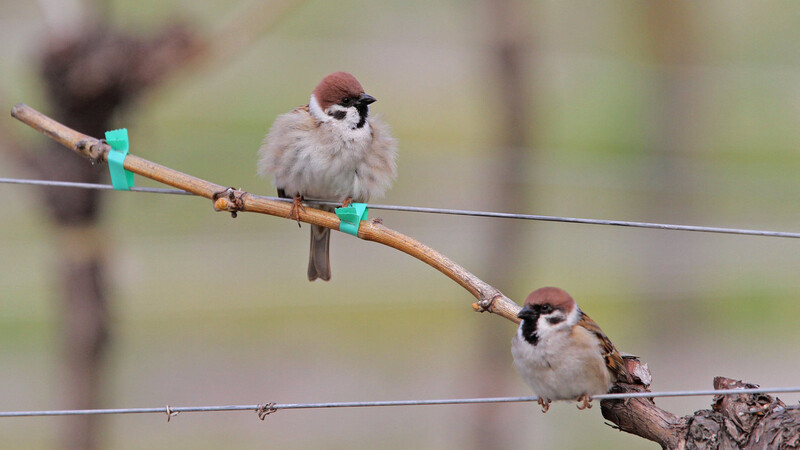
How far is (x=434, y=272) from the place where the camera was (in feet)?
34.7

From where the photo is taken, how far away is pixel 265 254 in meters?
10.6

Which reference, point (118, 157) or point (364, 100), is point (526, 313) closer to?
point (364, 100)

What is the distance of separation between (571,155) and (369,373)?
Answer: 6330 millimetres

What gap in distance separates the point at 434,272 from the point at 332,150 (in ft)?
23.2

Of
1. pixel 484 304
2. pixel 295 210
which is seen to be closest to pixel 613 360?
pixel 484 304

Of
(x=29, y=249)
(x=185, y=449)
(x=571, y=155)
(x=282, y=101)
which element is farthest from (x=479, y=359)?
(x=282, y=101)

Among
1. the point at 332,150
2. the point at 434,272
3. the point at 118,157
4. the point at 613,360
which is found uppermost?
the point at 434,272

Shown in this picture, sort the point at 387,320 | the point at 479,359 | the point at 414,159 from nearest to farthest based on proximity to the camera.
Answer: the point at 479,359, the point at 387,320, the point at 414,159

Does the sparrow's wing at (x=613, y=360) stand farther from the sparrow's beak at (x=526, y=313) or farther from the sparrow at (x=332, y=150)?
the sparrow at (x=332, y=150)

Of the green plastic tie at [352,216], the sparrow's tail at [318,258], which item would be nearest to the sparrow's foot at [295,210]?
the green plastic tie at [352,216]

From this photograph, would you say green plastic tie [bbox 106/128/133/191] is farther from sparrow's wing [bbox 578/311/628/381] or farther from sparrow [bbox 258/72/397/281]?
sparrow's wing [bbox 578/311/628/381]

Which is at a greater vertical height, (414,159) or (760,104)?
(760,104)

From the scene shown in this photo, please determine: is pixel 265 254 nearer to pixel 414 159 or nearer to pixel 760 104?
pixel 414 159

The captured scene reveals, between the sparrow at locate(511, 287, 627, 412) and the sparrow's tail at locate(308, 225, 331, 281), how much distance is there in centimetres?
109
